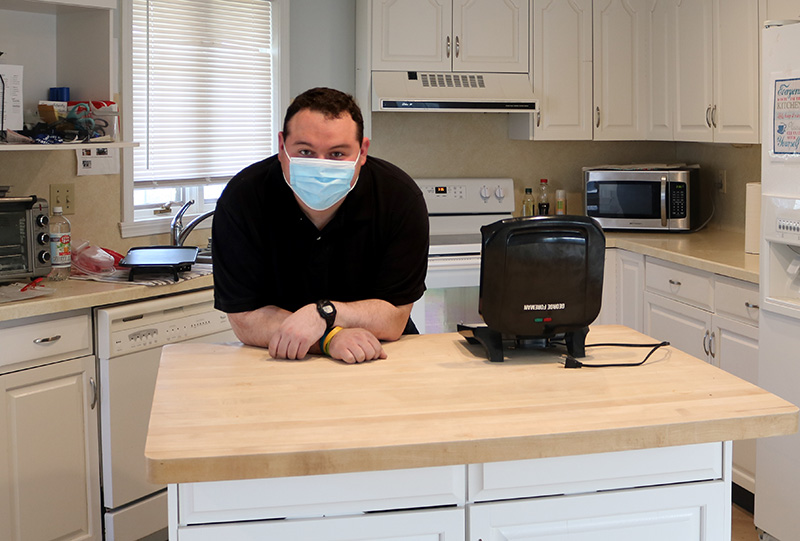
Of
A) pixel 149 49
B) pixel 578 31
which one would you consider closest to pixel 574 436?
pixel 149 49

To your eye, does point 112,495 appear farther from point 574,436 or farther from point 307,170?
point 574,436

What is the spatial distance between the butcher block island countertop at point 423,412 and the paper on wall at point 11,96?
1.32 meters

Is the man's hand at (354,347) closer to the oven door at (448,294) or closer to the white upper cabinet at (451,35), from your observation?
the oven door at (448,294)

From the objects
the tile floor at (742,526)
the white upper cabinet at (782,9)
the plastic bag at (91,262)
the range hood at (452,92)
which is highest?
the white upper cabinet at (782,9)

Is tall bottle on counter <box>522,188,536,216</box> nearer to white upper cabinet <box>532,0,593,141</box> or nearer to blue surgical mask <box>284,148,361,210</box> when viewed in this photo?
white upper cabinet <box>532,0,593,141</box>

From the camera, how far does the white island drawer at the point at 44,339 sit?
2.55 meters

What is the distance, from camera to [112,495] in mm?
2883

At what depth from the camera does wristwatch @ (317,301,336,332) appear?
1867 millimetres

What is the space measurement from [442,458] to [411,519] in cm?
14

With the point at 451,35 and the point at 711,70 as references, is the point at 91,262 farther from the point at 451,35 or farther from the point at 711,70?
the point at 711,70

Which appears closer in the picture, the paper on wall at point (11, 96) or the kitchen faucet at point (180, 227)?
the paper on wall at point (11, 96)

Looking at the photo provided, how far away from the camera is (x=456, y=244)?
414 cm

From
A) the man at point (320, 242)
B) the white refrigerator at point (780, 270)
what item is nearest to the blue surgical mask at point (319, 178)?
the man at point (320, 242)

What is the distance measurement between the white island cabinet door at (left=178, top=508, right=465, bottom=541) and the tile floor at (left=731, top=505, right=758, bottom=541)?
2.01 metres
